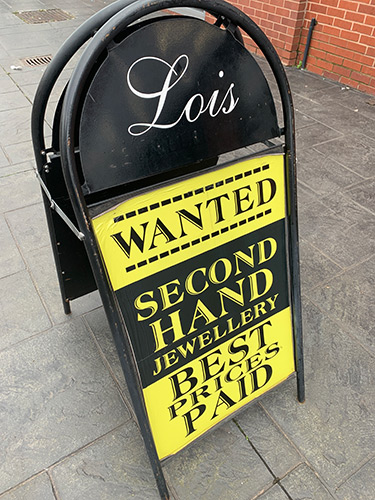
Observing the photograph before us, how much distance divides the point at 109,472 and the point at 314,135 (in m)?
3.64

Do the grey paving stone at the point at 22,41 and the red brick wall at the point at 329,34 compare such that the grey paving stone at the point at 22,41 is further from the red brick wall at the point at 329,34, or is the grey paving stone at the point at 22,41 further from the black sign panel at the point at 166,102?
the black sign panel at the point at 166,102

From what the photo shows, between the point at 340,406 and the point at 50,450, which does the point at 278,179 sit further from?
the point at 50,450

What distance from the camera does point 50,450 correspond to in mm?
1806

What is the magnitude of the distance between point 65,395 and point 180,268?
3.51ft

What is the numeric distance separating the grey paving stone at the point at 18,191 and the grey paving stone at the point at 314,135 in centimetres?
253

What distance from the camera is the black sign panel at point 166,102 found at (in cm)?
106

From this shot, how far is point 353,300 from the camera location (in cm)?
250

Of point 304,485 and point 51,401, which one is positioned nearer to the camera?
point 304,485

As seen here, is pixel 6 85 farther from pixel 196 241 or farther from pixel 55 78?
pixel 196 241

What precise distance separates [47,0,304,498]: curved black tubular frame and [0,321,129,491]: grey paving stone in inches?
19.1

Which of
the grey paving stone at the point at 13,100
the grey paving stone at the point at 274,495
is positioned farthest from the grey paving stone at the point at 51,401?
the grey paving stone at the point at 13,100

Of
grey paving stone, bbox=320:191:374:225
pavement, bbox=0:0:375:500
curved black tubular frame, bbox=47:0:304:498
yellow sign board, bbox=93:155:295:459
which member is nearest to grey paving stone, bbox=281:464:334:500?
pavement, bbox=0:0:375:500

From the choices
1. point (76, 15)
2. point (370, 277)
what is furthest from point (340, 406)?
point (76, 15)

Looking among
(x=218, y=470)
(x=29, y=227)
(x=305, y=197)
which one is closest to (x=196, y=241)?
(x=218, y=470)
